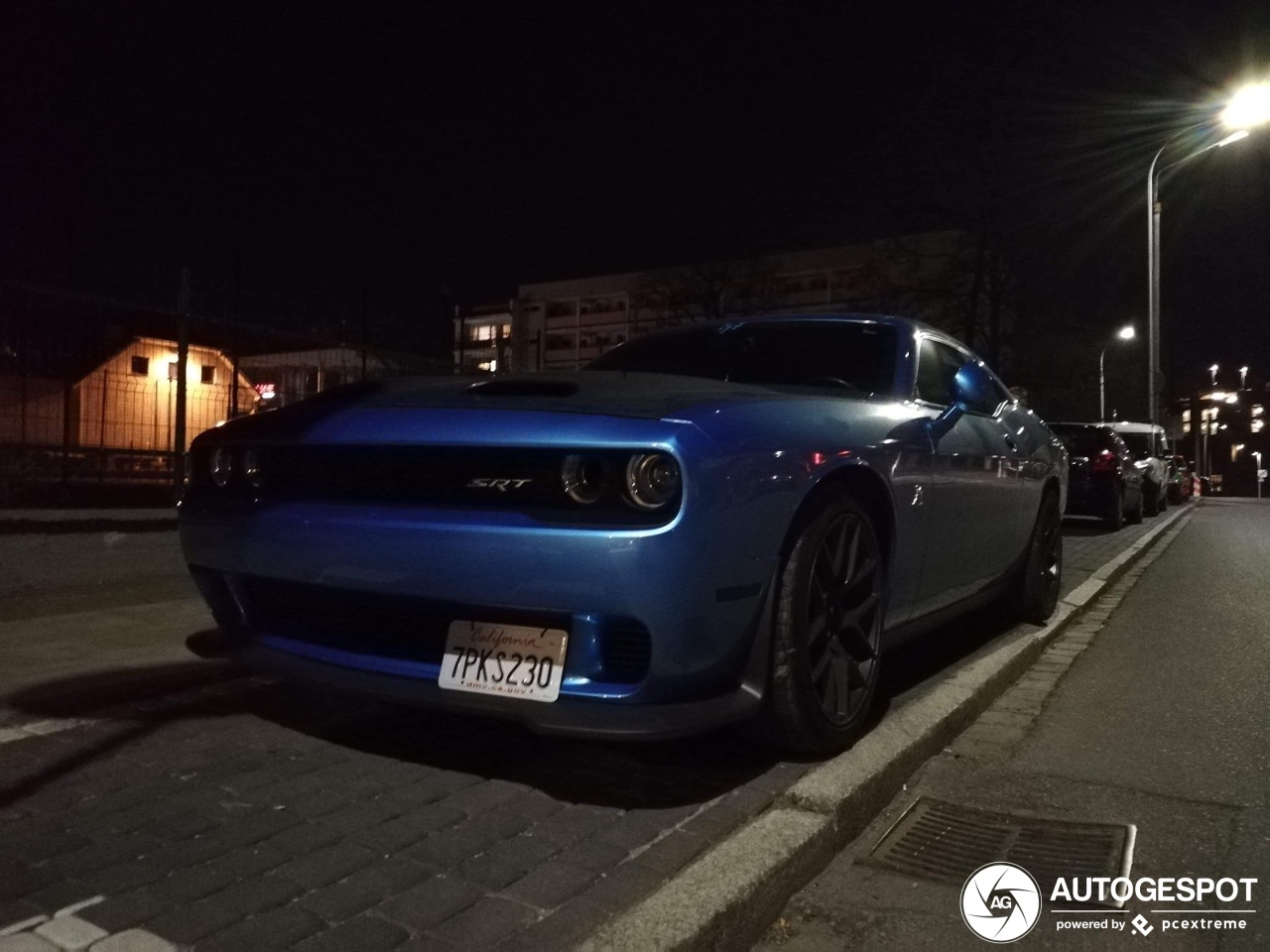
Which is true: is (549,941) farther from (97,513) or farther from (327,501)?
(97,513)

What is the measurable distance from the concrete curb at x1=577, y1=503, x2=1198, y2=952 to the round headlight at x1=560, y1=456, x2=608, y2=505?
2.87ft

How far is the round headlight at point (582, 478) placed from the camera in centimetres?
240

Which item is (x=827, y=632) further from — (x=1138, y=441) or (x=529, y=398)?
(x=1138, y=441)

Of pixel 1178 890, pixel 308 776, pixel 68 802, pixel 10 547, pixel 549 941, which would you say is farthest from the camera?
pixel 10 547

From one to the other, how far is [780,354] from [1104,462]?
9518mm

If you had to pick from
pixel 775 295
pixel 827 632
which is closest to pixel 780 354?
pixel 827 632

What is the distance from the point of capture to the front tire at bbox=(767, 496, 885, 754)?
2.72 m

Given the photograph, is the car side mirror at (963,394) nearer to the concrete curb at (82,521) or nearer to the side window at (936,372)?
the side window at (936,372)

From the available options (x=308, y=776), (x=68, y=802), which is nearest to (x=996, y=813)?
(x=308, y=776)

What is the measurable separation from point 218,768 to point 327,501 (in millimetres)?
870

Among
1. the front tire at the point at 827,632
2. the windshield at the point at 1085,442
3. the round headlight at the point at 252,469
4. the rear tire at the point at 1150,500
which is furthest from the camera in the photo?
the rear tire at the point at 1150,500

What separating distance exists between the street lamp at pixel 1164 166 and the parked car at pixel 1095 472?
712cm

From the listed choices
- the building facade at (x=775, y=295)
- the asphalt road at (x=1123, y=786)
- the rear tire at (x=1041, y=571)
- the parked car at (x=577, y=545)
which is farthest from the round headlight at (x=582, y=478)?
the rear tire at (x=1041, y=571)

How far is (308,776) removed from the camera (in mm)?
2840
